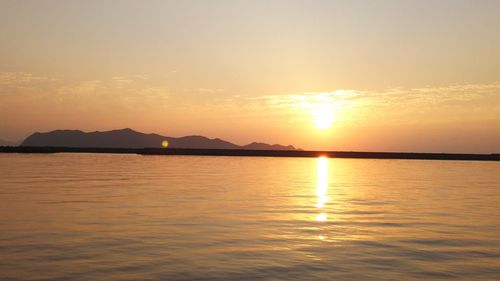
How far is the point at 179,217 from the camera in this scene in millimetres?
25094

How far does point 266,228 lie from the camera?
72.9 feet

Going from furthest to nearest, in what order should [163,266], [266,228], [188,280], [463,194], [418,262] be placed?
[463,194]
[266,228]
[418,262]
[163,266]
[188,280]

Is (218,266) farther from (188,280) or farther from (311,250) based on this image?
(311,250)

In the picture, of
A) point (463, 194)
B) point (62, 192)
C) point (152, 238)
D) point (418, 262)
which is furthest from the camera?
point (463, 194)

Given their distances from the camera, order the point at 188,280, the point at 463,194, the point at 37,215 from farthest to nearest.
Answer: the point at 463,194 < the point at 37,215 < the point at 188,280

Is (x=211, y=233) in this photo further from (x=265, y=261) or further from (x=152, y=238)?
(x=265, y=261)

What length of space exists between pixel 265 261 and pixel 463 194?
30671mm

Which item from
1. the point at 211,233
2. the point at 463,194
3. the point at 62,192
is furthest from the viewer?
the point at 463,194

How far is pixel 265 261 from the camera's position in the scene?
1567 cm

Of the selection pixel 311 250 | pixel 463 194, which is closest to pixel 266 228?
pixel 311 250

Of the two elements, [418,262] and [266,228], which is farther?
[266,228]

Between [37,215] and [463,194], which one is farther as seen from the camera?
[463,194]

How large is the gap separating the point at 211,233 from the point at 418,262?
8479 mm

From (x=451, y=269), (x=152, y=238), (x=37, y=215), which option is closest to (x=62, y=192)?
(x=37, y=215)
